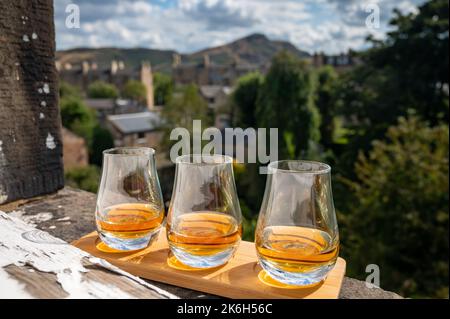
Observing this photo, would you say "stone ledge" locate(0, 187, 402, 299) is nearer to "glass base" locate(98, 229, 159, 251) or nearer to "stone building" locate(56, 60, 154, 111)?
"glass base" locate(98, 229, 159, 251)

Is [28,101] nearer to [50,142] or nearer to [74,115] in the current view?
[50,142]

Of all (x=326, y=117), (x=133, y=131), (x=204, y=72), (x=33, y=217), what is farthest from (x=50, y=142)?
(x=204, y=72)

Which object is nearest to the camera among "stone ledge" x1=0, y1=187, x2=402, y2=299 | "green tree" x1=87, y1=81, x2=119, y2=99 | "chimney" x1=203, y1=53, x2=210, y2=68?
"stone ledge" x1=0, y1=187, x2=402, y2=299

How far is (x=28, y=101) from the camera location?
135 centimetres

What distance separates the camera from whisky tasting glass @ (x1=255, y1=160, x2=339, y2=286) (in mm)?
797

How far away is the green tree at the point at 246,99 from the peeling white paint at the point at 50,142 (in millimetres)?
17544

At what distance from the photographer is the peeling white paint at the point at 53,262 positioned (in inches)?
24.5

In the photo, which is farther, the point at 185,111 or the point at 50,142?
the point at 185,111

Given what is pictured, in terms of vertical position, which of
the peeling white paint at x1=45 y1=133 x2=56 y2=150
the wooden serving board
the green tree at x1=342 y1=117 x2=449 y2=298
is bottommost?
the green tree at x1=342 y1=117 x2=449 y2=298

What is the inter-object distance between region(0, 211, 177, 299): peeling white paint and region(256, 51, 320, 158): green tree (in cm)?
1437

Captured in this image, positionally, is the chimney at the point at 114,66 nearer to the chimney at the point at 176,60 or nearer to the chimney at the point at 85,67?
the chimney at the point at 85,67

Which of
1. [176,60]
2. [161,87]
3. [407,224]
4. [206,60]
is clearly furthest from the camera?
[176,60]

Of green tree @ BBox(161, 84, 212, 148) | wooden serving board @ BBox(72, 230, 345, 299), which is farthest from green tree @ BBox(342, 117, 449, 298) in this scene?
green tree @ BBox(161, 84, 212, 148)

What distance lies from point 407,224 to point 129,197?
608 cm
